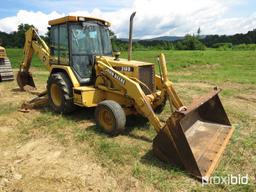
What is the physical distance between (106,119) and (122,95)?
25.1 inches

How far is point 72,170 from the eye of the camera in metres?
5.00

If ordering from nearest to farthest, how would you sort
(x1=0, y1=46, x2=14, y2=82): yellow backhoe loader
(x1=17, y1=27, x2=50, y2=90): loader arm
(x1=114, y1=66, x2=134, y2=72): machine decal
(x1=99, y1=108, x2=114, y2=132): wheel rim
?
(x1=99, y1=108, x2=114, y2=132): wheel rim
(x1=114, y1=66, x2=134, y2=72): machine decal
(x1=17, y1=27, x2=50, y2=90): loader arm
(x1=0, y1=46, x2=14, y2=82): yellow backhoe loader

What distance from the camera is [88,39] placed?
25.1ft

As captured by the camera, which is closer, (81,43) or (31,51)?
(81,43)

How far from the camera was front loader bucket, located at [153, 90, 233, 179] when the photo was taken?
4.82 m

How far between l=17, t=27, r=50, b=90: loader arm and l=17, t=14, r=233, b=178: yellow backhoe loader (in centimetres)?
65

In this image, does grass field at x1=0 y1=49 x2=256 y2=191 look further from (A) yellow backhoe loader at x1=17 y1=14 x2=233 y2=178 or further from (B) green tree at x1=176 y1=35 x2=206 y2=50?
(B) green tree at x1=176 y1=35 x2=206 y2=50

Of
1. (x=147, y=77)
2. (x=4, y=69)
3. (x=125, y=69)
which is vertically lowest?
(x=4, y=69)

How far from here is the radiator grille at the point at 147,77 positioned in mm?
6773

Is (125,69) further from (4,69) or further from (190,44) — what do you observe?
(190,44)

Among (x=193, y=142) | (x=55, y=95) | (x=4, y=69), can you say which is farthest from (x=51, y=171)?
(x=4, y=69)

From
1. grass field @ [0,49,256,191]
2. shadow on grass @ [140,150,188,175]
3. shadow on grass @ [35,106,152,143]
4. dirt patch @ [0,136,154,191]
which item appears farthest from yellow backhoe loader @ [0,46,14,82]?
shadow on grass @ [140,150,188,175]

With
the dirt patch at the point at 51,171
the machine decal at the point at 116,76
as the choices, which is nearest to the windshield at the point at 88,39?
the machine decal at the point at 116,76

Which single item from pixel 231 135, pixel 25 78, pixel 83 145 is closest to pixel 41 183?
pixel 83 145
